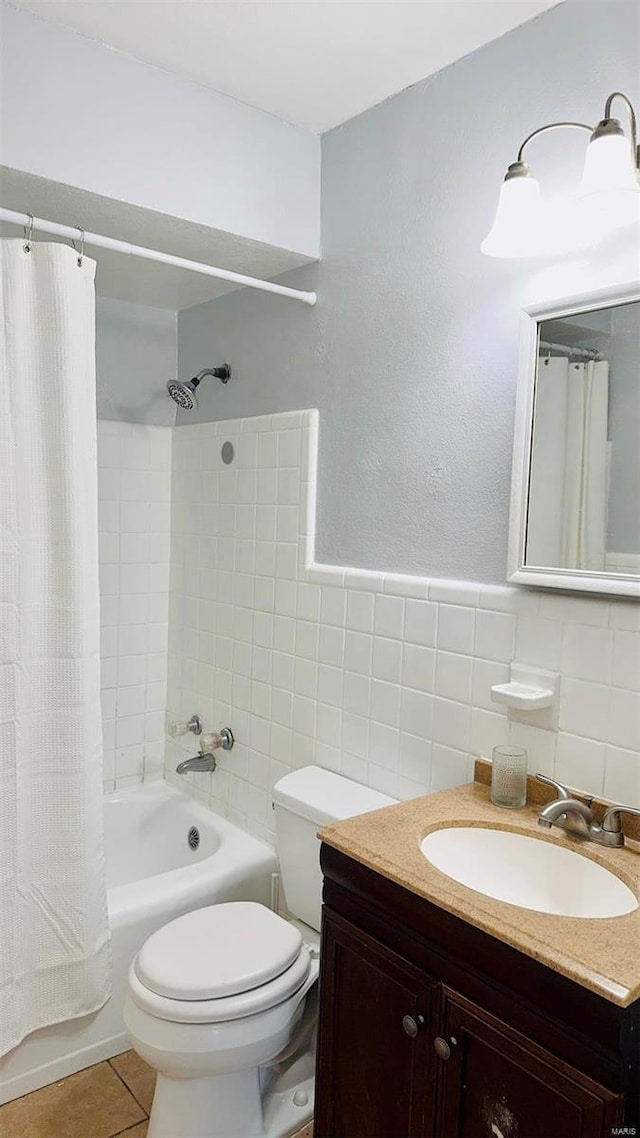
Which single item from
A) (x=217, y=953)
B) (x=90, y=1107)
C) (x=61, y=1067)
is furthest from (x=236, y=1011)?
(x=61, y=1067)

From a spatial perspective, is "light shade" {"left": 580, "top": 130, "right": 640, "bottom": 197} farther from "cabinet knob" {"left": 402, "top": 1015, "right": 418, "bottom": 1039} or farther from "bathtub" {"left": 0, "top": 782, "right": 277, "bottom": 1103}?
"bathtub" {"left": 0, "top": 782, "right": 277, "bottom": 1103}

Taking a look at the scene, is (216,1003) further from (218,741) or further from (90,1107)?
(218,741)

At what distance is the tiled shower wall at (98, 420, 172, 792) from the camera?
107 inches

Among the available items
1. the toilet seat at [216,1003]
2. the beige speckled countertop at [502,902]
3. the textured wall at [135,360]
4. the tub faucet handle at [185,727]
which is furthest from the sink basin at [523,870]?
the textured wall at [135,360]

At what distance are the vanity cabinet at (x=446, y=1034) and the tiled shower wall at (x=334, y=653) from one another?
0.46 metres

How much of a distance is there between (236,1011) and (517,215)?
1.67 m

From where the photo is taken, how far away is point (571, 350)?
4.90ft

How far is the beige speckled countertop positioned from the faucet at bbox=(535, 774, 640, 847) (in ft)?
0.06

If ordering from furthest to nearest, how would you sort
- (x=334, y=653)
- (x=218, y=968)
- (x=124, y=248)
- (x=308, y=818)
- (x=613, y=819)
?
(x=334, y=653)
(x=308, y=818)
(x=124, y=248)
(x=218, y=968)
(x=613, y=819)

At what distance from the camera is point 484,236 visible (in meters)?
1.69

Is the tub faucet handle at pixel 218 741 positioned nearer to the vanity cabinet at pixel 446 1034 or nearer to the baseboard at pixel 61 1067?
the baseboard at pixel 61 1067

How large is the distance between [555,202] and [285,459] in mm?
1046

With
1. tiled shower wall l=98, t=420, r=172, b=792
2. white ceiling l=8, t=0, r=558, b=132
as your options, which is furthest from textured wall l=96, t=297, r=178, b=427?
white ceiling l=8, t=0, r=558, b=132

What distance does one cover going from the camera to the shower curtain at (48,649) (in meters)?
1.77
